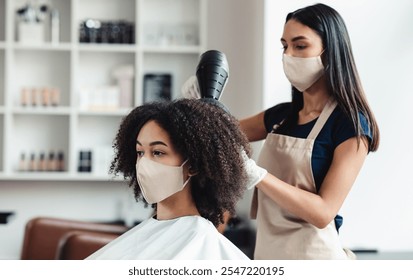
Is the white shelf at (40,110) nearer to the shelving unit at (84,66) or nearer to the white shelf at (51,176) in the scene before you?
the shelving unit at (84,66)

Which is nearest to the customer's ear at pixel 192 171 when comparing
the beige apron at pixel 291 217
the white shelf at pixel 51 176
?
the beige apron at pixel 291 217

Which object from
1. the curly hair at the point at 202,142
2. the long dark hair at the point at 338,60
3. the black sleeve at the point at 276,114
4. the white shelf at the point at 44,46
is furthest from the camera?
the white shelf at the point at 44,46

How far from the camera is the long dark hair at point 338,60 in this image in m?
1.26

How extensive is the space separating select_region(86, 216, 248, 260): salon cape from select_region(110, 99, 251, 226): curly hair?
0.23 ft

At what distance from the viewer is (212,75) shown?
3.90 feet

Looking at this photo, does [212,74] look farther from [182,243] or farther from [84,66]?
[84,66]

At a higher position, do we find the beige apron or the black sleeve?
the black sleeve

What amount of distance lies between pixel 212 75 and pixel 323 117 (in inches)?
11.2

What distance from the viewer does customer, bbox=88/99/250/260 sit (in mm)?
1165

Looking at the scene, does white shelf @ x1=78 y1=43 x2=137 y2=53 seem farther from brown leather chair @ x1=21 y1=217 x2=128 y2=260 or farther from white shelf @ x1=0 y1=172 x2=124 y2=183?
brown leather chair @ x1=21 y1=217 x2=128 y2=260

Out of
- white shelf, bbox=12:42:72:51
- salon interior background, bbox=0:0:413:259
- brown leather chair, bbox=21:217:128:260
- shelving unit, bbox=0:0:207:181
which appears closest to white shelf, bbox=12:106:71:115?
shelving unit, bbox=0:0:207:181

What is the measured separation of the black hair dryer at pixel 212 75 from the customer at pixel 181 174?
0.04m

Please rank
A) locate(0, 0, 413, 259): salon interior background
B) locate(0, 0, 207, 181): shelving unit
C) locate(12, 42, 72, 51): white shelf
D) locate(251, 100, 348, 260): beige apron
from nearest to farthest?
locate(251, 100, 348, 260): beige apron
locate(0, 0, 413, 259): salon interior background
locate(12, 42, 72, 51): white shelf
locate(0, 0, 207, 181): shelving unit

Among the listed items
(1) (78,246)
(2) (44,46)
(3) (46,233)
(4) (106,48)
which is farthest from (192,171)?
(2) (44,46)
